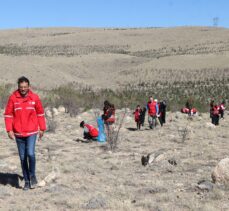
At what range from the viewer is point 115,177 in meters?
7.58

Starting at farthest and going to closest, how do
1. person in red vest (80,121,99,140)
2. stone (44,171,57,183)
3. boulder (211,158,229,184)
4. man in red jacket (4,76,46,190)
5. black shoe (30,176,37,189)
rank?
person in red vest (80,121,99,140), stone (44,171,57,183), black shoe (30,176,37,189), boulder (211,158,229,184), man in red jacket (4,76,46,190)

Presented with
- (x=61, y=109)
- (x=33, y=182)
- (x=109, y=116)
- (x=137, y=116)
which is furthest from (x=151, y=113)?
(x=33, y=182)

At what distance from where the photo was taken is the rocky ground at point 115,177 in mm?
5887

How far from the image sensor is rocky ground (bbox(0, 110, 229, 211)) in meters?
5.89

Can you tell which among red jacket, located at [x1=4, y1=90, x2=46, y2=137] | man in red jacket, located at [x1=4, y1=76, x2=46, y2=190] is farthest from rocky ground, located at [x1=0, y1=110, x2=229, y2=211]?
red jacket, located at [x1=4, y1=90, x2=46, y2=137]

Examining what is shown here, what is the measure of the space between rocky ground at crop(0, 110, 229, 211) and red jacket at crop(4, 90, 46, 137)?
846 millimetres

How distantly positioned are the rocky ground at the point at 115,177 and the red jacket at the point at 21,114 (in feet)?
2.78

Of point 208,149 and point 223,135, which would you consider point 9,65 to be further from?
point 208,149

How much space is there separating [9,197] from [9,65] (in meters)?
39.3

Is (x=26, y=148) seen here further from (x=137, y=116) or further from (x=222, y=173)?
(x=137, y=116)

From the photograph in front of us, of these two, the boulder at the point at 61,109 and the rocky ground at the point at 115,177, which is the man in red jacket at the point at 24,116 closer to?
the rocky ground at the point at 115,177

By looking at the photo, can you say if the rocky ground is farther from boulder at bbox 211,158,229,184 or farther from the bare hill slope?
the bare hill slope

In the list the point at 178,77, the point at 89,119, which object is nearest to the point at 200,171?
the point at 89,119

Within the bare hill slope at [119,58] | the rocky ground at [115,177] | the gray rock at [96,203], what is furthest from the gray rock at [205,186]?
the bare hill slope at [119,58]
